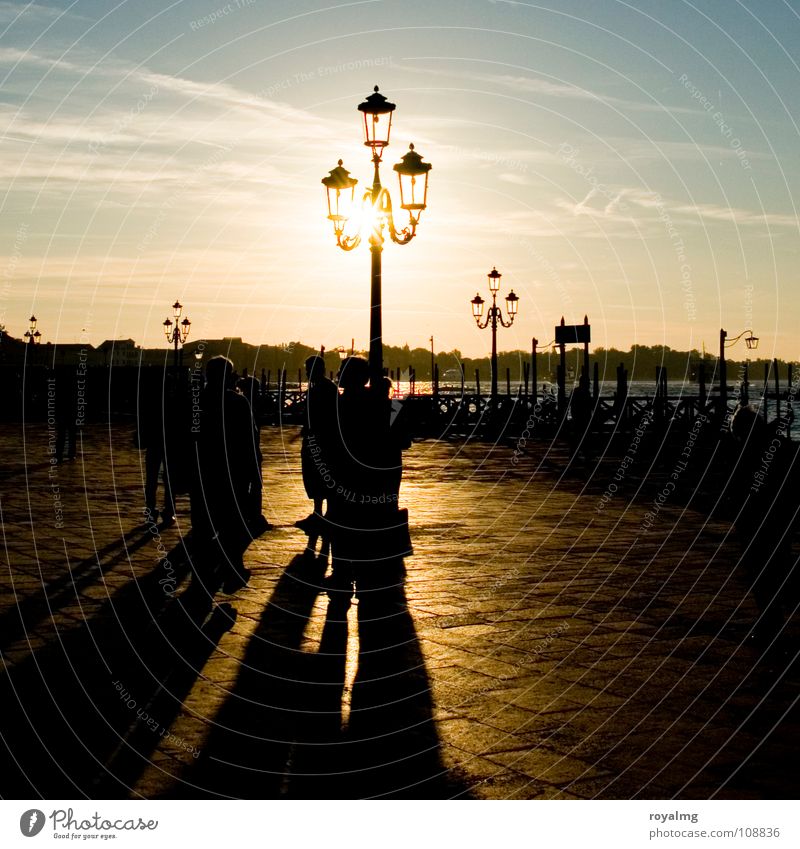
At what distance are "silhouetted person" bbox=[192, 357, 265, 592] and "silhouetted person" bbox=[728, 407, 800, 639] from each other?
327 cm

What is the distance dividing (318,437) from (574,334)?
17.7m

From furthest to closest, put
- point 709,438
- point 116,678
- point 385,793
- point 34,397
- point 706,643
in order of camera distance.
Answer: point 34,397, point 709,438, point 706,643, point 116,678, point 385,793

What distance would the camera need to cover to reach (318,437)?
779 cm

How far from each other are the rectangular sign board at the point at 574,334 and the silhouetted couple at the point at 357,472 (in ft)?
55.1

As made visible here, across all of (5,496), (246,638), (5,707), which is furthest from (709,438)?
(5,707)

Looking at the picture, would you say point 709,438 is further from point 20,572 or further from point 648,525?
point 20,572

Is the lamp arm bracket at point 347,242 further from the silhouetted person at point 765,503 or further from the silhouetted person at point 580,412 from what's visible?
the silhouetted person at point 580,412

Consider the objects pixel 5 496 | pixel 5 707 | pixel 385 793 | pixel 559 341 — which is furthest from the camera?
pixel 559 341

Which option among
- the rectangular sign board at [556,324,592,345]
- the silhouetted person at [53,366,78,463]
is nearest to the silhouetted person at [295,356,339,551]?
the silhouetted person at [53,366,78,463]

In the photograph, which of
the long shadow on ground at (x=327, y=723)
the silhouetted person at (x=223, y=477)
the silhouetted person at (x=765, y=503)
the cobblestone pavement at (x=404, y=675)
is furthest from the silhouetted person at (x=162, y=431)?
the silhouetted person at (x=765, y=503)

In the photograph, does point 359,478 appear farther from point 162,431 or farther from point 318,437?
point 162,431

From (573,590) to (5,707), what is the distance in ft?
14.3

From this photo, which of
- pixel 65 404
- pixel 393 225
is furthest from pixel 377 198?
pixel 65 404

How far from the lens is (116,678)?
5.68 metres
